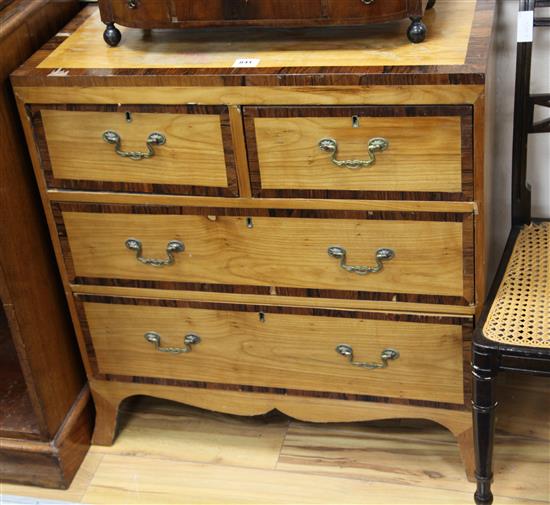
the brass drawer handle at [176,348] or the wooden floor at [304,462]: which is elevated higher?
the brass drawer handle at [176,348]

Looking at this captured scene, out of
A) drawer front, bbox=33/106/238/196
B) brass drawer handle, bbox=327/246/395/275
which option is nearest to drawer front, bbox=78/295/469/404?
brass drawer handle, bbox=327/246/395/275

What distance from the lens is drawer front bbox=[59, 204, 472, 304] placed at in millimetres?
1693

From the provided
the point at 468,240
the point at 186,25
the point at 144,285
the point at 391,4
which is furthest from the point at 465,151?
the point at 144,285

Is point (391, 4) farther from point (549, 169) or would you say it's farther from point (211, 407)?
point (211, 407)

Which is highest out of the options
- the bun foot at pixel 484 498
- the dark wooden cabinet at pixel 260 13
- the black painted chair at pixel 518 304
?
the dark wooden cabinet at pixel 260 13

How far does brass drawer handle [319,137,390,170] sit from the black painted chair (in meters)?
0.34

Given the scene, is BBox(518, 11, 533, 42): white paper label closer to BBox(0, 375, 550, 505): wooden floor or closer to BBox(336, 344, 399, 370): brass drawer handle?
BBox(336, 344, 399, 370): brass drawer handle

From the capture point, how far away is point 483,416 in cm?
170

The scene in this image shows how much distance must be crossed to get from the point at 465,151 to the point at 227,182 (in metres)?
0.43

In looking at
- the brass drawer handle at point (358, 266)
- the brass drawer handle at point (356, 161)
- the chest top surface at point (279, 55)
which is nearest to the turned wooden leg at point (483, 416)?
the brass drawer handle at point (358, 266)

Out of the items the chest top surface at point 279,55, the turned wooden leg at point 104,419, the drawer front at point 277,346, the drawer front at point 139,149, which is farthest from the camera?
the turned wooden leg at point 104,419

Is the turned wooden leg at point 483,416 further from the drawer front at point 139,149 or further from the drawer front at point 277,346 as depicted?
the drawer front at point 139,149

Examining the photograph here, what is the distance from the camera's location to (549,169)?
6.66ft

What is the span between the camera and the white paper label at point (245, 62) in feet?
5.40
